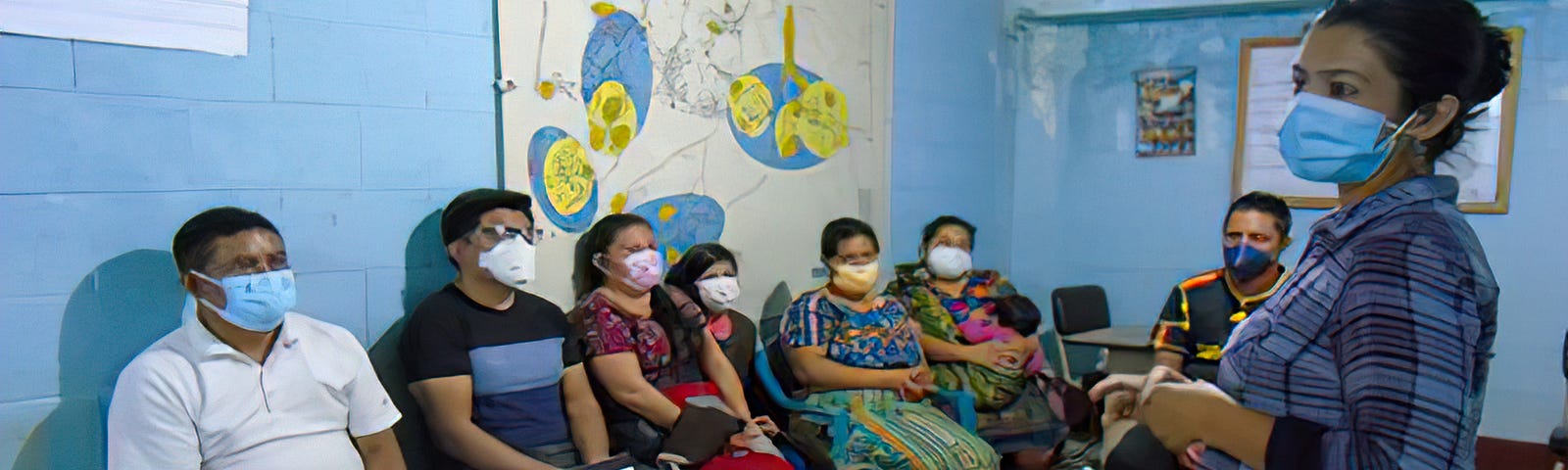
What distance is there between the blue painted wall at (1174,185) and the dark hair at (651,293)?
6.04ft

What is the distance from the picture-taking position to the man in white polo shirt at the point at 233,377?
2.07 metres

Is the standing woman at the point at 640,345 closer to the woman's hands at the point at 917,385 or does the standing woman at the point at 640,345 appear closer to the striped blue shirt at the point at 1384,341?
the woman's hands at the point at 917,385

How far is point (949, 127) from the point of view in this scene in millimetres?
5281

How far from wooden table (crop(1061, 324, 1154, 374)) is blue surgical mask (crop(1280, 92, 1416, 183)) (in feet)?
10.6

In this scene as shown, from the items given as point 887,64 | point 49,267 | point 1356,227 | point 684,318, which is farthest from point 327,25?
point 887,64

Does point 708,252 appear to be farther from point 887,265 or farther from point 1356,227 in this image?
point 1356,227

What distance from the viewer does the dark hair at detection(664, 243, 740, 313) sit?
137 inches

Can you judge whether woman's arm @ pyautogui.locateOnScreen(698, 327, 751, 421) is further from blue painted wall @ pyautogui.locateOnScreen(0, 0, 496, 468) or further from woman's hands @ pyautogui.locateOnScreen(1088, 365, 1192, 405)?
woman's hands @ pyautogui.locateOnScreen(1088, 365, 1192, 405)

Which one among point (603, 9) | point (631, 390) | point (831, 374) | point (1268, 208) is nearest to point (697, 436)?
point (631, 390)

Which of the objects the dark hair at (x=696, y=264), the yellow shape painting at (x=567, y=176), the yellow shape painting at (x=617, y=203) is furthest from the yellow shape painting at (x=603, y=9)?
the dark hair at (x=696, y=264)

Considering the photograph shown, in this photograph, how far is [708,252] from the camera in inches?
137

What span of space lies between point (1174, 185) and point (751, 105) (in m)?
2.49

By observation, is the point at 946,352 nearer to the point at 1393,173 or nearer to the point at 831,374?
the point at 831,374

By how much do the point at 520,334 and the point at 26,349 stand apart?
41.4 inches
